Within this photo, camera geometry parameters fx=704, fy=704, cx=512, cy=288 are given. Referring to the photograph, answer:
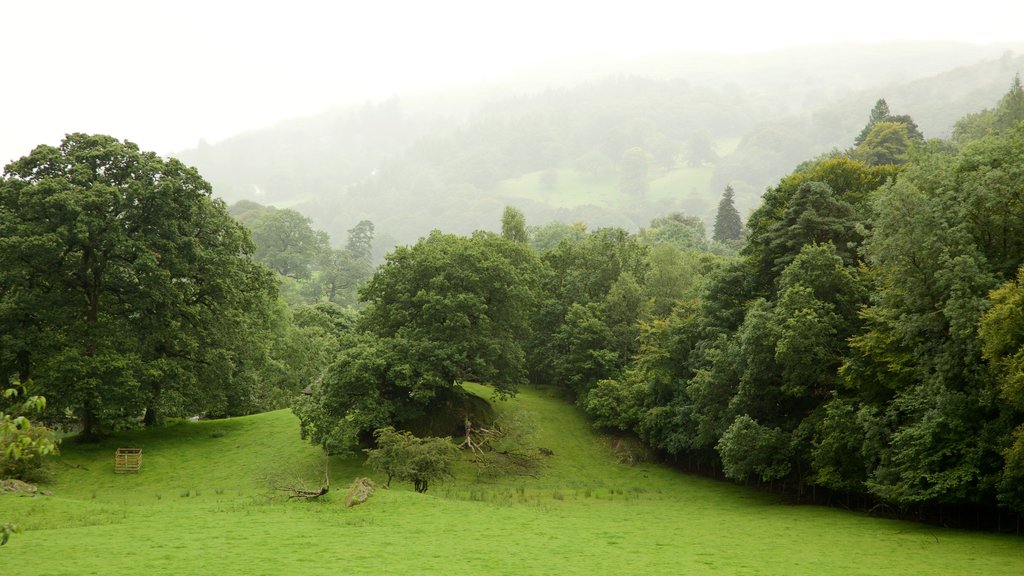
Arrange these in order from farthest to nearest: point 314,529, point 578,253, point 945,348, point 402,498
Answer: point 578,253 < point 402,498 < point 945,348 < point 314,529

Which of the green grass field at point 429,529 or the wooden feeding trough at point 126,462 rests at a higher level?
the green grass field at point 429,529

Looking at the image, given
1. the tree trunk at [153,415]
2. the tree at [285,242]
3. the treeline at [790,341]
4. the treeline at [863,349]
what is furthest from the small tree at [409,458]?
the tree at [285,242]

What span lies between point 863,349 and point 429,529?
20623 millimetres

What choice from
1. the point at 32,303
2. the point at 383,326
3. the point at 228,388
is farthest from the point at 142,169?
the point at 383,326

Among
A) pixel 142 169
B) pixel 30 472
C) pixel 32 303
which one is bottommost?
pixel 30 472

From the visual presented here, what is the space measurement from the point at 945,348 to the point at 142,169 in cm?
4116

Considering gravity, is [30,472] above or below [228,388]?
below

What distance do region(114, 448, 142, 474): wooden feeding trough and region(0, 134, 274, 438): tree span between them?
2.17 meters

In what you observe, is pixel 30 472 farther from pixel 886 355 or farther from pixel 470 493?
pixel 886 355

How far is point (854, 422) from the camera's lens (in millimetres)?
30594

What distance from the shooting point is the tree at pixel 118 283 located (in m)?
36.7

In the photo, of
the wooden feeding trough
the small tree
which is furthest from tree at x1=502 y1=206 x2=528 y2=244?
the wooden feeding trough

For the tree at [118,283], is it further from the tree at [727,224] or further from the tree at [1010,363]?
the tree at [727,224]

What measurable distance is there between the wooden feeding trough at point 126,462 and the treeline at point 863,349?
28699 mm
